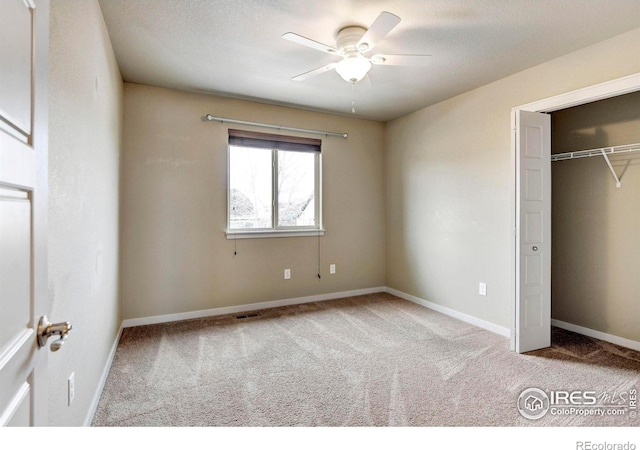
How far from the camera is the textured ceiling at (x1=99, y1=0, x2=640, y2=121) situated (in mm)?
2074

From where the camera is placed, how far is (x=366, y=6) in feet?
6.76

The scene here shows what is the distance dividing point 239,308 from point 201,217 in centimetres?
119

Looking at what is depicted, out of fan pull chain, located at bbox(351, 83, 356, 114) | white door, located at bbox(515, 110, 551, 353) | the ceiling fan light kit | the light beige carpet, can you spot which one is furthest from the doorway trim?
fan pull chain, located at bbox(351, 83, 356, 114)

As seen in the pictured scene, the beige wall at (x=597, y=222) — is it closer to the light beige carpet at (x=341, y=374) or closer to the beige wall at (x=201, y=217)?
the light beige carpet at (x=341, y=374)

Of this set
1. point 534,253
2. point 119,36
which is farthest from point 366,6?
point 534,253

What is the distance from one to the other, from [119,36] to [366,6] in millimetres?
1876

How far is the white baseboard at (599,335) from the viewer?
278 centimetres

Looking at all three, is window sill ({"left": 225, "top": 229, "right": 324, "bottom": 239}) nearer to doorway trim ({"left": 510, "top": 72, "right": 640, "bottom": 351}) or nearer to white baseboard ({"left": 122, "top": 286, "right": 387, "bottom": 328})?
white baseboard ({"left": 122, "top": 286, "right": 387, "bottom": 328})

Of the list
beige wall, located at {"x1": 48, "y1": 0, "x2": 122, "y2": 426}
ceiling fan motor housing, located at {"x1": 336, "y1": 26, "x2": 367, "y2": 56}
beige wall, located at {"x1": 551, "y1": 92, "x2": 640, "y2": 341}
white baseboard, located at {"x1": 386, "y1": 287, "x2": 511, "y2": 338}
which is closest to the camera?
beige wall, located at {"x1": 48, "y1": 0, "x2": 122, "y2": 426}

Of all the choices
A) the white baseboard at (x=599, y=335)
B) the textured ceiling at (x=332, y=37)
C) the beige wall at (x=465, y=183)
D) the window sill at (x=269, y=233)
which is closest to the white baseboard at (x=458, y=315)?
the beige wall at (x=465, y=183)

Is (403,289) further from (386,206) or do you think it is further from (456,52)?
(456,52)

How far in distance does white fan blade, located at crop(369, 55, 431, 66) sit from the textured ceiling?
82mm

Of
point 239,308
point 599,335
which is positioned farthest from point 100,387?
point 599,335

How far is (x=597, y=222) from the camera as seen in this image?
3061 millimetres
